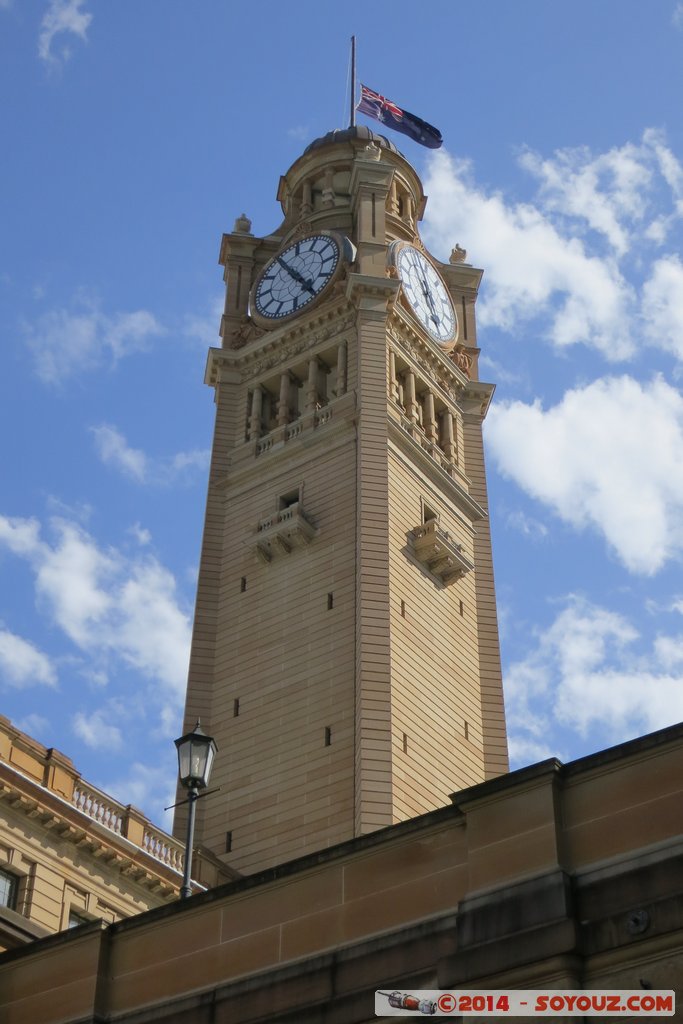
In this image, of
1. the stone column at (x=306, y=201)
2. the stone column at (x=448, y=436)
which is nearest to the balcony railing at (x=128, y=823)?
the stone column at (x=448, y=436)

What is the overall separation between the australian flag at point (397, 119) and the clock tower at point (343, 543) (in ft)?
7.48

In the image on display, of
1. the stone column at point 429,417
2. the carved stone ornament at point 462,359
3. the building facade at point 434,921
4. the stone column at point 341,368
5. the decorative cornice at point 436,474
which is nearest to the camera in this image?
the building facade at point 434,921

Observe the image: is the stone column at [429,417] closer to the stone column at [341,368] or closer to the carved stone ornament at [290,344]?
the stone column at [341,368]

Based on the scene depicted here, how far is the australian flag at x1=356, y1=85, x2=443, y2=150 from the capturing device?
8137 cm

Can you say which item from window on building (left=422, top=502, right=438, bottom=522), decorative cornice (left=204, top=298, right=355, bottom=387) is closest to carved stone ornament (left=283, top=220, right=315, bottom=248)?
decorative cornice (left=204, top=298, right=355, bottom=387)

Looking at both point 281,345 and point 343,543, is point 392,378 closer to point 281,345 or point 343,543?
point 281,345

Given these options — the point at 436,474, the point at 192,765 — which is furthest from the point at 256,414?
the point at 192,765

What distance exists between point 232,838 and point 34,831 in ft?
54.5

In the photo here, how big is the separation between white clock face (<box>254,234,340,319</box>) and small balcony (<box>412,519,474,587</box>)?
13.9m

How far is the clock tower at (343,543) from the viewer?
55344 mm

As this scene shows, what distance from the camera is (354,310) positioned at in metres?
69.5

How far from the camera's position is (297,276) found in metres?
73.7

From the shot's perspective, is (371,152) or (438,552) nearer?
(438,552)

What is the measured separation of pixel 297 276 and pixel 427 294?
20.4 ft
